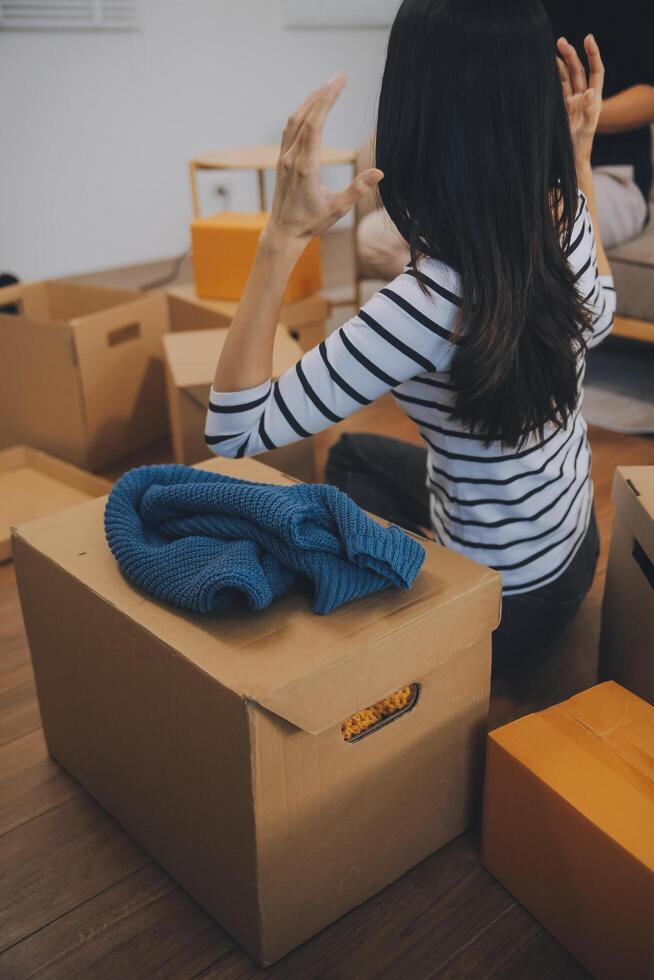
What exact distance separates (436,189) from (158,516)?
0.41 metres

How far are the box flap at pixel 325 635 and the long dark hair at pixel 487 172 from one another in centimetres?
19

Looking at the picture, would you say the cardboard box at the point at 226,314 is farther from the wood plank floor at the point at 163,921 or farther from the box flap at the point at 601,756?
the box flap at the point at 601,756

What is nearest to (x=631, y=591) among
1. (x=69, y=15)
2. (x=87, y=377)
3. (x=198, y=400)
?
(x=198, y=400)

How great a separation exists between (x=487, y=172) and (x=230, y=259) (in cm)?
131

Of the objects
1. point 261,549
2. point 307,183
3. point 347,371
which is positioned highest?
point 307,183

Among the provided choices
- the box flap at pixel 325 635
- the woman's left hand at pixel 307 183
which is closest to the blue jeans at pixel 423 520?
the box flap at pixel 325 635

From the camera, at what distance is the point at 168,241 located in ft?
10.7

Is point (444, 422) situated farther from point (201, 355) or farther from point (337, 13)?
point (337, 13)

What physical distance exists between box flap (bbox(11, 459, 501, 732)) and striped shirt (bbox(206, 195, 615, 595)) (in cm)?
12

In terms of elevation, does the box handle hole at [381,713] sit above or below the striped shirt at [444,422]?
below

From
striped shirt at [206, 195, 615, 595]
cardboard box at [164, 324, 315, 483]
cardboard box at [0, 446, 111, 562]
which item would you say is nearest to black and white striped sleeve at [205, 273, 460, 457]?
striped shirt at [206, 195, 615, 595]

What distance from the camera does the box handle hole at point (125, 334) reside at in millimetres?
1908

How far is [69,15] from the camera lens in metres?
2.73

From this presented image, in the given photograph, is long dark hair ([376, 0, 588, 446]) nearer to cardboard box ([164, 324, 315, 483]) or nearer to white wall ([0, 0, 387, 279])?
cardboard box ([164, 324, 315, 483])
